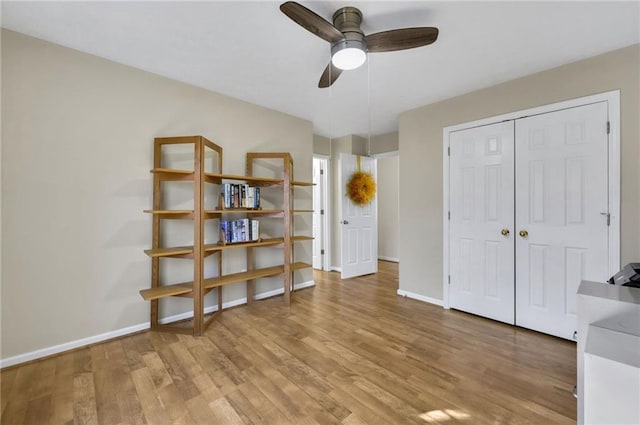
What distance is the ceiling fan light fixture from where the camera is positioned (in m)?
1.63

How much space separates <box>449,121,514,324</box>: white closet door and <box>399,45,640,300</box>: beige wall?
18cm

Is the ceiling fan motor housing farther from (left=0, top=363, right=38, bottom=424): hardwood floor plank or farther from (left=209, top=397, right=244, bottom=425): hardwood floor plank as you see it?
(left=0, top=363, right=38, bottom=424): hardwood floor plank

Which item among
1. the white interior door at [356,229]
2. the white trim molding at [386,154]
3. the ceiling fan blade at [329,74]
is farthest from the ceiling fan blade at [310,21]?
the white trim molding at [386,154]

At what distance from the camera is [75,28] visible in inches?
73.4

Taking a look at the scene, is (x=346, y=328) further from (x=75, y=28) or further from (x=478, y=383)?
(x=75, y=28)

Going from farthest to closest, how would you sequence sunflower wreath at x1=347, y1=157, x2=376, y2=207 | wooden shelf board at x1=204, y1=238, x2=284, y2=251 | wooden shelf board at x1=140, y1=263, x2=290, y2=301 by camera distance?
sunflower wreath at x1=347, y1=157, x2=376, y2=207 < wooden shelf board at x1=204, y1=238, x2=284, y2=251 < wooden shelf board at x1=140, y1=263, x2=290, y2=301

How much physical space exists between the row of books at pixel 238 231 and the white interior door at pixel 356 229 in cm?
167

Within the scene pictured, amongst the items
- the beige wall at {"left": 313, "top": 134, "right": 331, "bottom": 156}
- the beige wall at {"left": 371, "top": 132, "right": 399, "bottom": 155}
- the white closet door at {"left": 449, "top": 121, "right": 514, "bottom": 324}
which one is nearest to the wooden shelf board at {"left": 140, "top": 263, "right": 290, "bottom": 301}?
the white closet door at {"left": 449, "top": 121, "right": 514, "bottom": 324}

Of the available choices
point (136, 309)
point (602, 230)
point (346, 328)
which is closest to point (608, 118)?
point (602, 230)

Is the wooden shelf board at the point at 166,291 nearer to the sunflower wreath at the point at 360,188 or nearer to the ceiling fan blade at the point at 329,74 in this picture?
the ceiling fan blade at the point at 329,74

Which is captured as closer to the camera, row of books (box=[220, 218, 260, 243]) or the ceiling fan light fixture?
the ceiling fan light fixture

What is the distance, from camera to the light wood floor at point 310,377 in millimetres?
1430

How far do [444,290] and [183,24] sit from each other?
3.48 m

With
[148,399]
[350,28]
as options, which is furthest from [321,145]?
[148,399]
